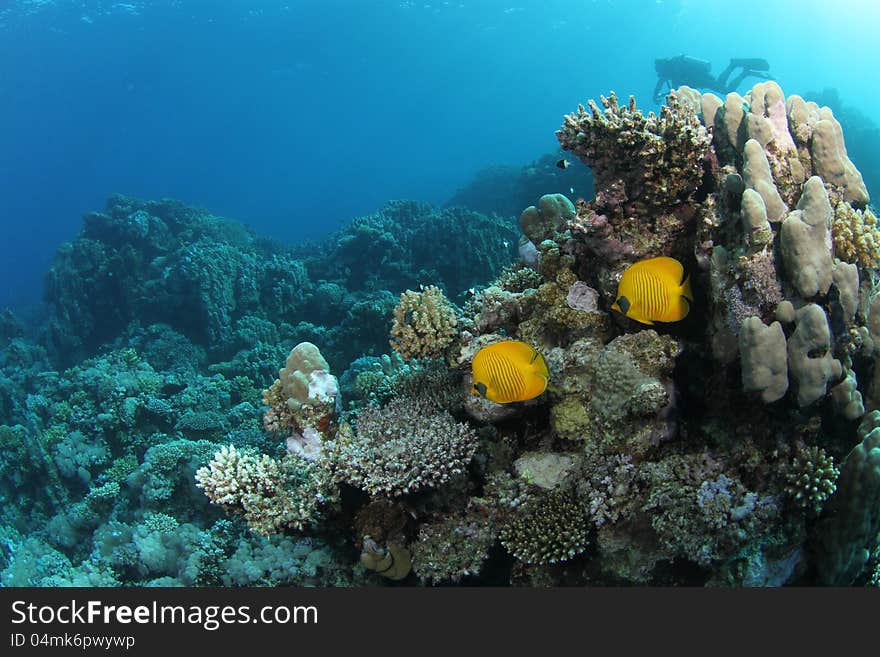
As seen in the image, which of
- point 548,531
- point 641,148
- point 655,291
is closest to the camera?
point 655,291

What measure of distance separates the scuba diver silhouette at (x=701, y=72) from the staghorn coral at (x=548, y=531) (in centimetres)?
3017

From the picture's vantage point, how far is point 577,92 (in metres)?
131

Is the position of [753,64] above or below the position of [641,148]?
above

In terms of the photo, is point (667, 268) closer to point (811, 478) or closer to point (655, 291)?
point (655, 291)

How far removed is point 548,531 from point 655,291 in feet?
6.07

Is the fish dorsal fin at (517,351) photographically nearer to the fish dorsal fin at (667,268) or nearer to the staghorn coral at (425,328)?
the fish dorsal fin at (667,268)

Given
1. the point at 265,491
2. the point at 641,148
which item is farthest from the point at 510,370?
the point at 265,491

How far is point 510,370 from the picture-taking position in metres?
2.81

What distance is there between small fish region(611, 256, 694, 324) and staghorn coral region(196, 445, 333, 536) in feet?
9.26

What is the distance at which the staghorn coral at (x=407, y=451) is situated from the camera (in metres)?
Result: 3.75

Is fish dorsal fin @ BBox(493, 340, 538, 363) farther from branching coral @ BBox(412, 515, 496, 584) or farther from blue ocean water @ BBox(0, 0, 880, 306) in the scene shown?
blue ocean water @ BBox(0, 0, 880, 306)

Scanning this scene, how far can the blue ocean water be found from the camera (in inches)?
2282

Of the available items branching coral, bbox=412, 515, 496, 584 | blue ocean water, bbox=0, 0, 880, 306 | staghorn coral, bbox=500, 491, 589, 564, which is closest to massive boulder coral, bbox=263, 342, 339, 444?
branching coral, bbox=412, 515, 496, 584

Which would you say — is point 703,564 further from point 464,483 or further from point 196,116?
point 196,116
